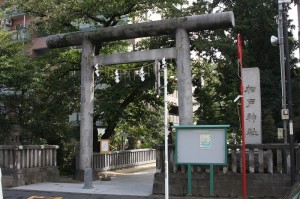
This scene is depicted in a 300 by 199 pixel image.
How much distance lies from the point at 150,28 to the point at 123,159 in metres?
10.9

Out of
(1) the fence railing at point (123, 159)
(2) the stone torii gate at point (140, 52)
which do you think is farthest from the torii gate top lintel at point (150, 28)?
(1) the fence railing at point (123, 159)

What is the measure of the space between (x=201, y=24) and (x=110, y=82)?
666cm

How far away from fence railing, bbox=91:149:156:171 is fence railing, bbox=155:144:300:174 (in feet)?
22.3

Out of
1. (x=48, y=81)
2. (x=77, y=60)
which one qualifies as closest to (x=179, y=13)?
(x=77, y=60)

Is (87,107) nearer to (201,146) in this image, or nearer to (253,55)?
(201,146)

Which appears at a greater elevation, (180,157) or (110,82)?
(110,82)

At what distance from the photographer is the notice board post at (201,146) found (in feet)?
38.1

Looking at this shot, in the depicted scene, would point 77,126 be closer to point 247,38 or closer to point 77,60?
point 77,60

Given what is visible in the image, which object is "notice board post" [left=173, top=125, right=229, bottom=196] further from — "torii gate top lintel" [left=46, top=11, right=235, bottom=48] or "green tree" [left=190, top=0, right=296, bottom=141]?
"green tree" [left=190, top=0, right=296, bottom=141]

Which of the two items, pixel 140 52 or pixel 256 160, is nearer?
pixel 256 160

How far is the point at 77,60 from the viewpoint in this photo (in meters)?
19.2

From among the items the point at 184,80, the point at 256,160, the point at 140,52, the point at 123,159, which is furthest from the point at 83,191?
the point at 123,159

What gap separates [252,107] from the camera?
491 inches

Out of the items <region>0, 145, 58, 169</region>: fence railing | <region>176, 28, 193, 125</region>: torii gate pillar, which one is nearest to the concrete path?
<region>0, 145, 58, 169</region>: fence railing
